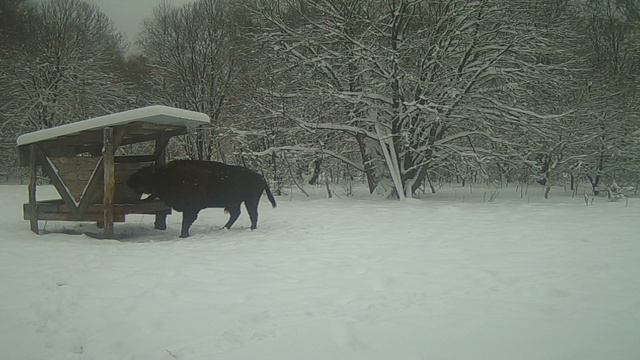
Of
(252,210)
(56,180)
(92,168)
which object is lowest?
(252,210)

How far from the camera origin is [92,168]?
9.16 metres

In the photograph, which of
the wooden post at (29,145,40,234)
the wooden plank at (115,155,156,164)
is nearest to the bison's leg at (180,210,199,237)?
the wooden plank at (115,155,156,164)

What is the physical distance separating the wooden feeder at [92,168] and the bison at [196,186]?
1.73ft

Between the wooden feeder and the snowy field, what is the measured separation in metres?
0.97

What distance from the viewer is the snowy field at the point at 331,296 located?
3597 millimetres

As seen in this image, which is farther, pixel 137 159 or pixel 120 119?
pixel 137 159

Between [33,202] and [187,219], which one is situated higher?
[33,202]

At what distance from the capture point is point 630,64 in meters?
22.1

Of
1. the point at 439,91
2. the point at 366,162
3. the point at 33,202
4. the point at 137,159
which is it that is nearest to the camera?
the point at 33,202

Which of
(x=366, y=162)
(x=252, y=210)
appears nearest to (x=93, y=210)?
(x=252, y=210)

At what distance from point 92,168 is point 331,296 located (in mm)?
6599

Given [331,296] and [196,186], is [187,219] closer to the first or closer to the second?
[196,186]

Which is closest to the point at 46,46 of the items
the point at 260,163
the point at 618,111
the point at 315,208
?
the point at 260,163

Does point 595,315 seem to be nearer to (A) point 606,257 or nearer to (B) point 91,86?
(A) point 606,257
